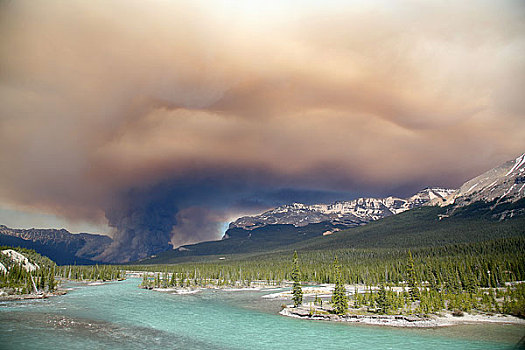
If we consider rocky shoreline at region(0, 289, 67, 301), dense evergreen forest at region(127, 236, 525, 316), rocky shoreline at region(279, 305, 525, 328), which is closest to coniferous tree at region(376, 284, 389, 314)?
dense evergreen forest at region(127, 236, 525, 316)

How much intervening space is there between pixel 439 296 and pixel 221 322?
62.7m

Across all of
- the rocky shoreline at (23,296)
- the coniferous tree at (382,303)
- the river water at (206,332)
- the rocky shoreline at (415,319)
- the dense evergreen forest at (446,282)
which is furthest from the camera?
the rocky shoreline at (23,296)

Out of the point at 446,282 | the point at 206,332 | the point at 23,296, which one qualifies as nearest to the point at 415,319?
the point at 206,332

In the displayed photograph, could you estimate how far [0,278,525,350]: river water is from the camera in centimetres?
5900

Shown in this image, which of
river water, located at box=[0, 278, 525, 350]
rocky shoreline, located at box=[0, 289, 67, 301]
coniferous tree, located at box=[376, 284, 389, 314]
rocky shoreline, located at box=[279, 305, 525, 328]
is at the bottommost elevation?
rocky shoreline, located at box=[0, 289, 67, 301]

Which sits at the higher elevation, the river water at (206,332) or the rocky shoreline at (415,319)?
the rocky shoreline at (415,319)

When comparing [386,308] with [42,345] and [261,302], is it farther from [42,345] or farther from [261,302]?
[42,345]

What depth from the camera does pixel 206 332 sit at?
231ft

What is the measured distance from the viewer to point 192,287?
182375 millimetres

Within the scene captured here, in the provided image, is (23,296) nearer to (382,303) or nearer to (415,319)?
(382,303)

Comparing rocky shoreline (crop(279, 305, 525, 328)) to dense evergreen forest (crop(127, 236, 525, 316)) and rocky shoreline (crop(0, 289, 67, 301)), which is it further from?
rocky shoreline (crop(0, 289, 67, 301))

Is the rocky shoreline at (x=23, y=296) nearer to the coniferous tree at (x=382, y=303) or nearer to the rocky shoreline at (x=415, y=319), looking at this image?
the rocky shoreline at (x=415, y=319)

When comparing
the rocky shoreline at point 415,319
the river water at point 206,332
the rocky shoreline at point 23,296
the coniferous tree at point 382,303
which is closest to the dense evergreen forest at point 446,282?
the coniferous tree at point 382,303

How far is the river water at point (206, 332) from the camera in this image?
59000mm
